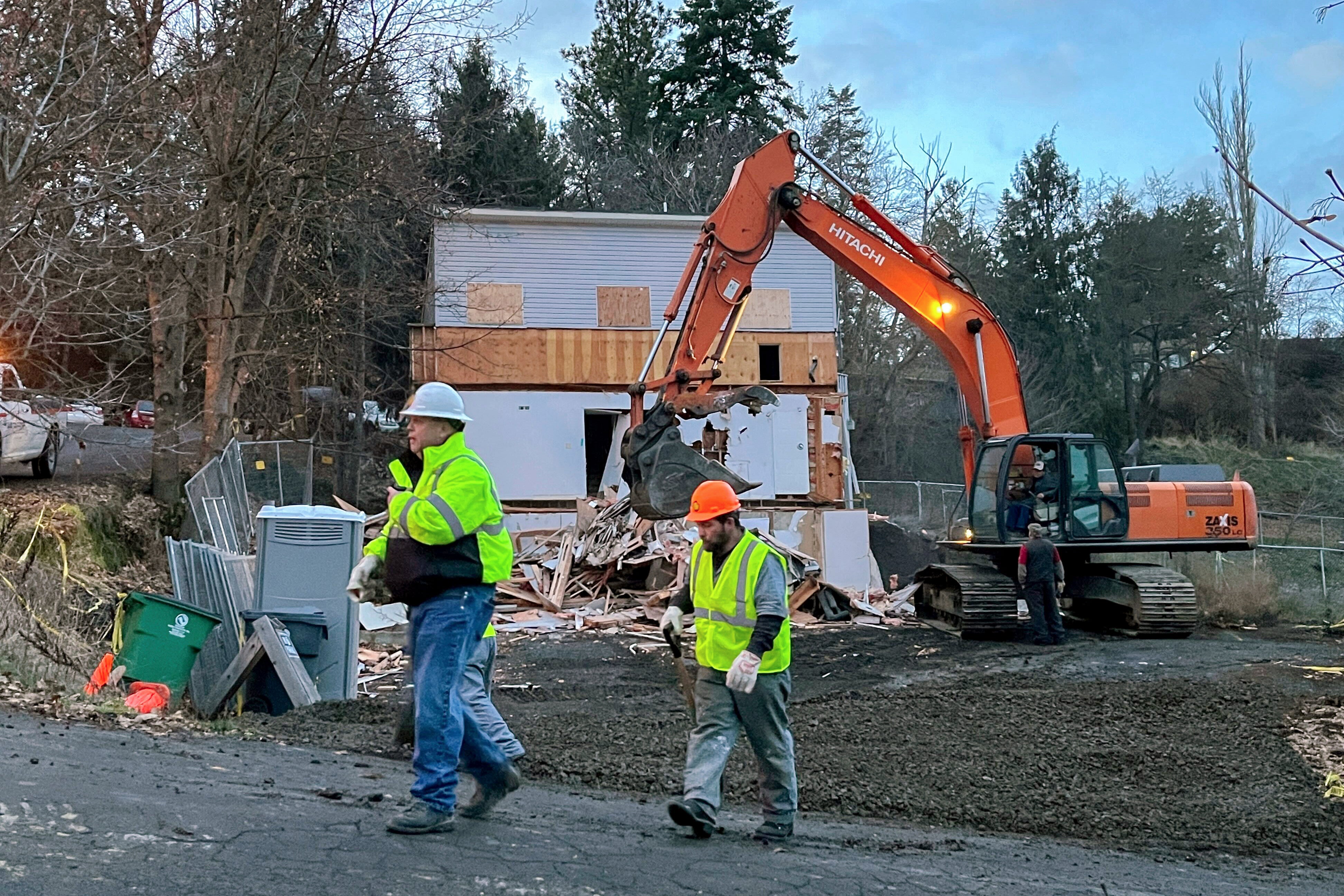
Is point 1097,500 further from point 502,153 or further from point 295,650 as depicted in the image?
point 502,153

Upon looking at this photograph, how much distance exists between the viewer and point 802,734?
9.87m

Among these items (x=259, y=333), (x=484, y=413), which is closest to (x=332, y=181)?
(x=259, y=333)

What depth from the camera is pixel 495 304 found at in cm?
2817

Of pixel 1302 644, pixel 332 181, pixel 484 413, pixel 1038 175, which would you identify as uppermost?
pixel 1038 175

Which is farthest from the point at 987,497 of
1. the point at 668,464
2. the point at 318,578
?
the point at 318,578

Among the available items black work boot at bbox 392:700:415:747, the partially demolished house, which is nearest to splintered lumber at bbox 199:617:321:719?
black work boot at bbox 392:700:415:747

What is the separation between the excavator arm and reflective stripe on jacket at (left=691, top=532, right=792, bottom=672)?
774 cm

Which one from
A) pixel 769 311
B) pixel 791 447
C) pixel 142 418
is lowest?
pixel 791 447

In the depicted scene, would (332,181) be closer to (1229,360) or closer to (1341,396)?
(1341,396)

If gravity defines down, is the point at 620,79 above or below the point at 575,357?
above

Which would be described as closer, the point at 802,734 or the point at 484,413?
the point at 802,734

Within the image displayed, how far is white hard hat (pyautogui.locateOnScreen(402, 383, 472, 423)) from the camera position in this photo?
5.70 m

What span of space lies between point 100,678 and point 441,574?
5.28 metres

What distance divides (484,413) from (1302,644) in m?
16.7
